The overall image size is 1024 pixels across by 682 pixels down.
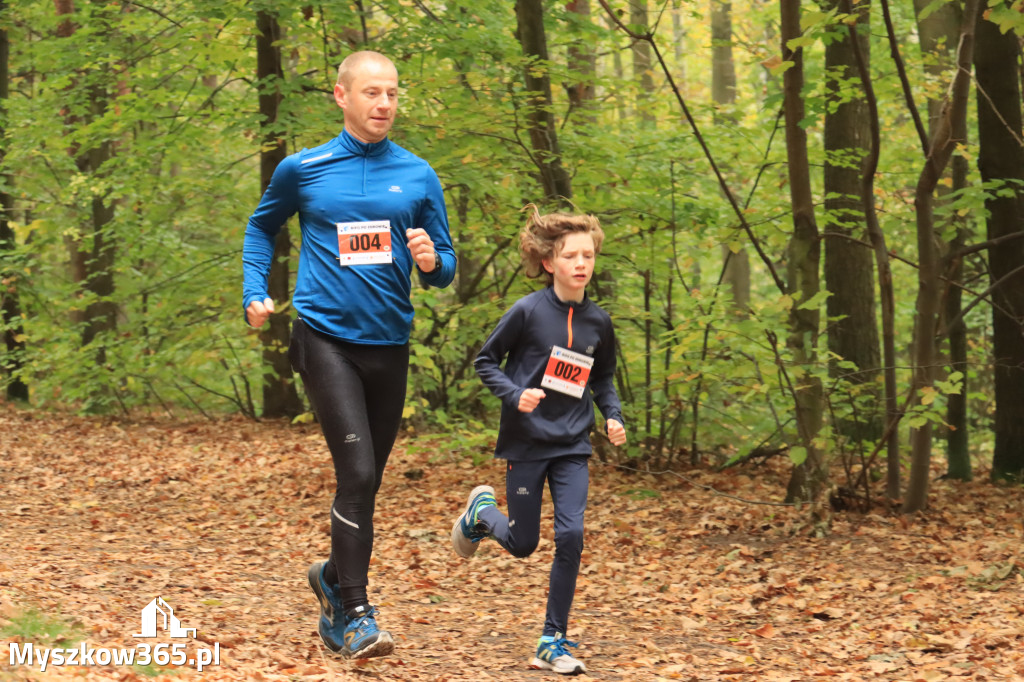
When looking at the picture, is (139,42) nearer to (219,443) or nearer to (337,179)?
(219,443)

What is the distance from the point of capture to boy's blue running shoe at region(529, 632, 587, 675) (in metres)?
4.24

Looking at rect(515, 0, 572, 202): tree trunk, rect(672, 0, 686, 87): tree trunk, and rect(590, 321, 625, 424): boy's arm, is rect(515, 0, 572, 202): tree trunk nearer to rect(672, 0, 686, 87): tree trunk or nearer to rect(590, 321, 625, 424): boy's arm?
rect(672, 0, 686, 87): tree trunk

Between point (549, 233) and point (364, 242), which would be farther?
point (549, 233)

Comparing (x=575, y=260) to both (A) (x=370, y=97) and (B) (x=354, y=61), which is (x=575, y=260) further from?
(B) (x=354, y=61)

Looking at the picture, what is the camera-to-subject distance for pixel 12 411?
602 inches

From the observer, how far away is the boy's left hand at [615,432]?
4.17 m

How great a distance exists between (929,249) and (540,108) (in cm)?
305

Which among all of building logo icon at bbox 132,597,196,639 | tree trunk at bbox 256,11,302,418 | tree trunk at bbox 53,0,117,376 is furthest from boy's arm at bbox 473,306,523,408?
tree trunk at bbox 53,0,117,376

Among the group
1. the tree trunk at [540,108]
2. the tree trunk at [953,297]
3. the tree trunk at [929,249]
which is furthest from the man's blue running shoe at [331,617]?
the tree trunk at [953,297]

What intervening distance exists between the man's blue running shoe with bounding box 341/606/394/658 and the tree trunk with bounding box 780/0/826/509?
3845 millimetres

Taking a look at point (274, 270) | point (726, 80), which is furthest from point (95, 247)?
point (726, 80)

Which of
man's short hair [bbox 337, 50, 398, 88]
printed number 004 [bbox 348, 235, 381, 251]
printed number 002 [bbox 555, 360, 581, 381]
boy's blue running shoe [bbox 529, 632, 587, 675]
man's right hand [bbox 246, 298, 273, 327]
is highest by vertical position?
man's short hair [bbox 337, 50, 398, 88]

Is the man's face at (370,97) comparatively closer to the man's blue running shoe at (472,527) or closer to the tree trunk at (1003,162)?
the man's blue running shoe at (472,527)

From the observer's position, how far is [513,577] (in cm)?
673
